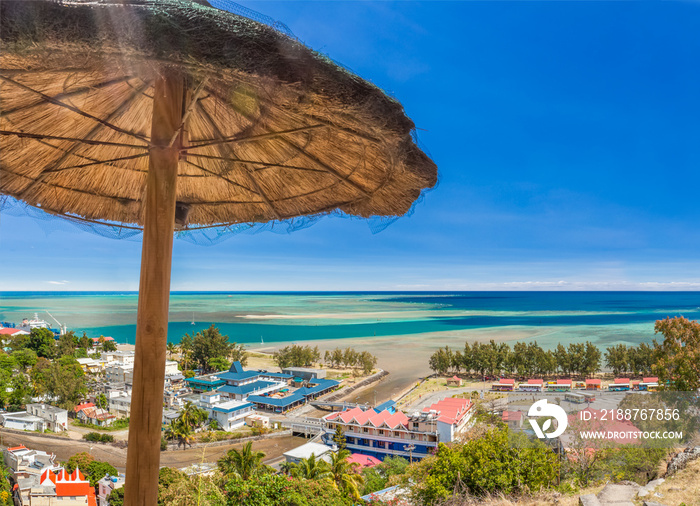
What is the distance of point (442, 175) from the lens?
4.89ft

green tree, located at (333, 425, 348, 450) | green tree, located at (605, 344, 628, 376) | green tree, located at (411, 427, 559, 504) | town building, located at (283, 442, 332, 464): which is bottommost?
green tree, located at (333, 425, 348, 450)

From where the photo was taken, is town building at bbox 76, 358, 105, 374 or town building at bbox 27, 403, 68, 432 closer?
town building at bbox 27, 403, 68, 432

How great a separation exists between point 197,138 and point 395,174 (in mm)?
932

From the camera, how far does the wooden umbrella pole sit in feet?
3.92

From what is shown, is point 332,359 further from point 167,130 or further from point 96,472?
point 167,130

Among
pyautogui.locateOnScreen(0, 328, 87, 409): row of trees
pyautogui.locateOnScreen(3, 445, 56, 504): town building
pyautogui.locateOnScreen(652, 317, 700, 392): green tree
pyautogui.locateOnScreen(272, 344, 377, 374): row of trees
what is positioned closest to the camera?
pyautogui.locateOnScreen(652, 317, 700, 392): green tree

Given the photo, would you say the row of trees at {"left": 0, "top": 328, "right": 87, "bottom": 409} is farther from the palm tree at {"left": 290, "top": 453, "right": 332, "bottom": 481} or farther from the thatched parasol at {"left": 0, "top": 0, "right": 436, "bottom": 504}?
the thatched parasol at {"left": 0, "top": 0, "right": 436, "bottom": 504}

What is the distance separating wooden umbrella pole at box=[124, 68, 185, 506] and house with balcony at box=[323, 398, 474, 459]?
18642 mm

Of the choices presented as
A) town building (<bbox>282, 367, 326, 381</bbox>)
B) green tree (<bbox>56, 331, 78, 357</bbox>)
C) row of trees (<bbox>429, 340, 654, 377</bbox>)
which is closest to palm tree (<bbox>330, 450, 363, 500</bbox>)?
town building (<bbox>282, 367, 326, 381</bbox>)

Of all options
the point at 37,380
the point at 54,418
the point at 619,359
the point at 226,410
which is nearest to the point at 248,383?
the point at 226,410

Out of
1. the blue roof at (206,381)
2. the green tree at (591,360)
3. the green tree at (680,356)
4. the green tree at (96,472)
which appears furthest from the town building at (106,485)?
the green tree at (591,360)

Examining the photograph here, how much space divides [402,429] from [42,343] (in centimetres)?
3487

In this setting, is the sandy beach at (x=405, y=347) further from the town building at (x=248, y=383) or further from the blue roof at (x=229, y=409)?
the blue roof at (x=229, y=409)

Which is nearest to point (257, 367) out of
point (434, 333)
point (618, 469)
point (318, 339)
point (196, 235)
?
point (318, 339)
